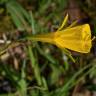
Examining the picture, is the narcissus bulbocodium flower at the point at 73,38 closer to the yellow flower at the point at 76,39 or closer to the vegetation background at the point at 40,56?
the yellow flower at the point at 76,39

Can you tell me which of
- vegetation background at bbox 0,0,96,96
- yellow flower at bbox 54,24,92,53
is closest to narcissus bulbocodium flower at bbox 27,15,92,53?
yellow flower at bbox 54,24,92,53

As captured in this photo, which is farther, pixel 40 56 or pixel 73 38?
pixel 40 56

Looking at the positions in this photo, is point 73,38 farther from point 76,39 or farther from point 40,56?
point 40,56

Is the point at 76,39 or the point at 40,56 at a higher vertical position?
the point at 76,39

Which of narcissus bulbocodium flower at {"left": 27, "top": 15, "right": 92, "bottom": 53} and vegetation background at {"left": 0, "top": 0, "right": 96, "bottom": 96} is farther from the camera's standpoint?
vegetation background at {"left": 0, "top": 0, "right": 96, "bottom": 96}

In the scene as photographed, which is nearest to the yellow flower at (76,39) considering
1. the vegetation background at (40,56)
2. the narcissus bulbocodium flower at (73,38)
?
the narcissus bulbocodium flower at (73,38)

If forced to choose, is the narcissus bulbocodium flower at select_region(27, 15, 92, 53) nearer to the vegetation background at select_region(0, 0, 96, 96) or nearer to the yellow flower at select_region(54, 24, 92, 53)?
the yellow flower at select_region(54, 24, 92, 53)

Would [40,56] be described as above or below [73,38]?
below

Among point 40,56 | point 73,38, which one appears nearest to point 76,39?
point 73,38

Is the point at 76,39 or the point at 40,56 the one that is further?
the point at 40,56
